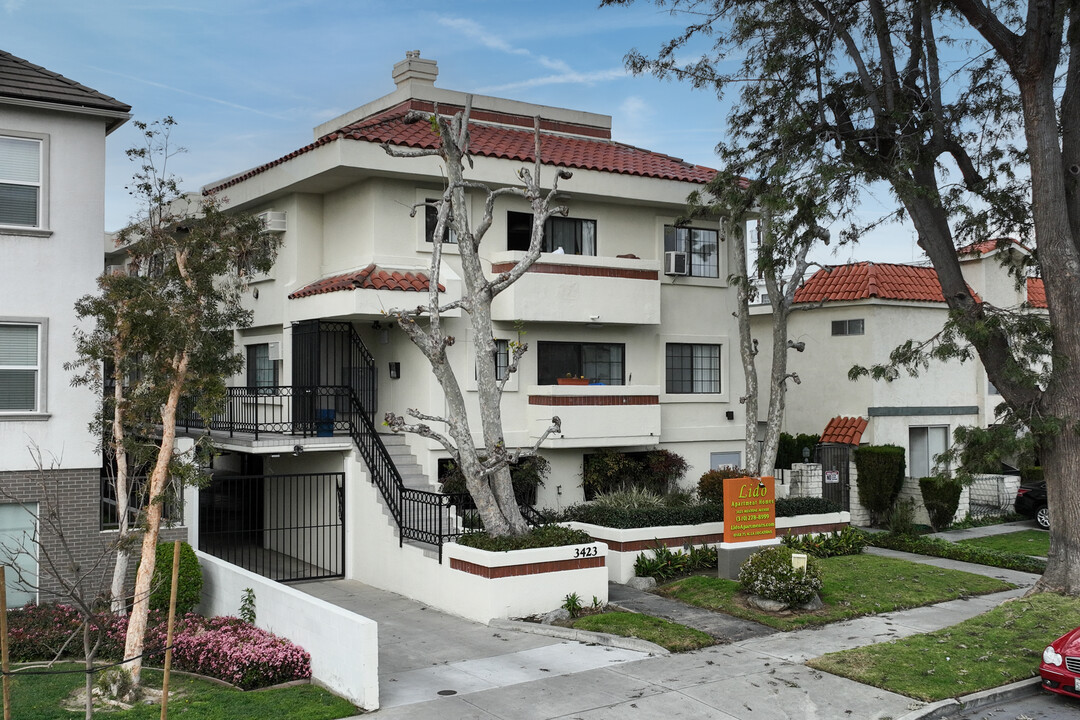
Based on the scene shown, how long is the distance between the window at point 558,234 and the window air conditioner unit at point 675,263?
1759 mm

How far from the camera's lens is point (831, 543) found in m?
19.4

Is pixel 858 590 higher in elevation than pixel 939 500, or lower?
lower

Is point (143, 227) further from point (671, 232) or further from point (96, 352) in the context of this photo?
point (671, 232)

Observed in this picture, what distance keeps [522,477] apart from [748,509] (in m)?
4.57

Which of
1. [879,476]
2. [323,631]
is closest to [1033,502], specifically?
[879,476]

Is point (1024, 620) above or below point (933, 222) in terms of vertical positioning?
below

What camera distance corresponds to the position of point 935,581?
17.1 meters

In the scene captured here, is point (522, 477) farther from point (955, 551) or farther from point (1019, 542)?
point (1019, 542)

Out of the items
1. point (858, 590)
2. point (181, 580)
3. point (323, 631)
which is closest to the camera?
point (323, 631)

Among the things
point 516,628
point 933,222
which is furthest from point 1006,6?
point 516,628

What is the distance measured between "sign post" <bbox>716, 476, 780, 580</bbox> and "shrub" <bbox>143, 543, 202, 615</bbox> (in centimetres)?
859

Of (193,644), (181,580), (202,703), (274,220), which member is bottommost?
(202,703)

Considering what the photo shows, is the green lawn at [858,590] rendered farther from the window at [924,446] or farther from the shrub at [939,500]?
the window at [924,446]

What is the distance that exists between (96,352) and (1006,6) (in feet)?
55.2
